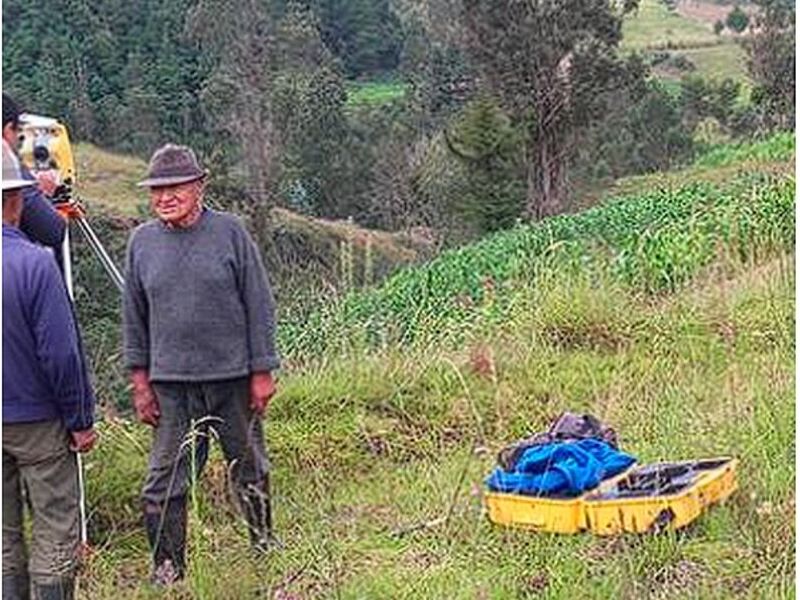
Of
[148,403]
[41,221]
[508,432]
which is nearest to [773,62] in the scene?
[508,432]

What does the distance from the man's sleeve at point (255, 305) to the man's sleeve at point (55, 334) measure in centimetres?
83

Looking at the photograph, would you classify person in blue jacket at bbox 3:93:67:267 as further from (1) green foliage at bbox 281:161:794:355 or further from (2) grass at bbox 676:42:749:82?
(2) grass at bbox 676:42:749:82

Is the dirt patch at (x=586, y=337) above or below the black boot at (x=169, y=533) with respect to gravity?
below

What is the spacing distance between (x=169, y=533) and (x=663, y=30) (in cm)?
8423

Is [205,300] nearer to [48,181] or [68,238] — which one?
[68,238]

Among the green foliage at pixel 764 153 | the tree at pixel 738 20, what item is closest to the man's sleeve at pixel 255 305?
the green foliage at pixel 764 153

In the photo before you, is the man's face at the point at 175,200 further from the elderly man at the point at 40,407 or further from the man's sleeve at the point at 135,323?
the elderly man at the point at 40,407

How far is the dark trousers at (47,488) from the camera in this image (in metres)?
4.23

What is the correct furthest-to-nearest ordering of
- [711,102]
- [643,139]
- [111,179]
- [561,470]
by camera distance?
[711,102]
[643,139]
[111,179]
[561,470]

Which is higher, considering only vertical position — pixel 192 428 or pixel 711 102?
pixel 192 428

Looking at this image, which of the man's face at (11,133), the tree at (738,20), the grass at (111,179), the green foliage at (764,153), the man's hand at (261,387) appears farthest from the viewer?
the tree at (738,20)

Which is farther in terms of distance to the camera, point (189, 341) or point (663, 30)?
point (663, 30)

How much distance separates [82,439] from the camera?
4234 mm

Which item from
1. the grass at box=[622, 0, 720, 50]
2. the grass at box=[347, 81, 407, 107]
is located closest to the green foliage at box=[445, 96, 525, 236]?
the grass at box=[347, 81, 407, 107]
